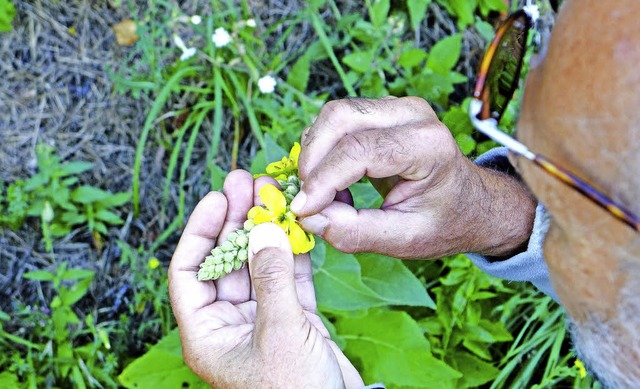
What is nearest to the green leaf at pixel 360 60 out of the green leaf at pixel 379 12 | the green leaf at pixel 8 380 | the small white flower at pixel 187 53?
the green leaf at pixel 379 12

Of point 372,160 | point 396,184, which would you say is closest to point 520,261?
point 396,184

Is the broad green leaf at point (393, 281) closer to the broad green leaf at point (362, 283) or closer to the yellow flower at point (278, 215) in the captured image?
the broad green leaf at point (362, 283)

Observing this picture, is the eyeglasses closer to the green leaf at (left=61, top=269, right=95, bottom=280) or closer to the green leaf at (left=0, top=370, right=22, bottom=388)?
the green leaf at (left=61, top=269, right=95, bottom=280)

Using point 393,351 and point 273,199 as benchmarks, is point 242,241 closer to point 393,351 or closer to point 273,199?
point 273,199

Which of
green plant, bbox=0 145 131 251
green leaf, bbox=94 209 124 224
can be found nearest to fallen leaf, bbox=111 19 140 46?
green plant, bbox=0 145 131 251

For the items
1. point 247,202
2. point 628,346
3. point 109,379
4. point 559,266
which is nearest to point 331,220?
point 247,202

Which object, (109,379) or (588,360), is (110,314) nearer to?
(109,379)
